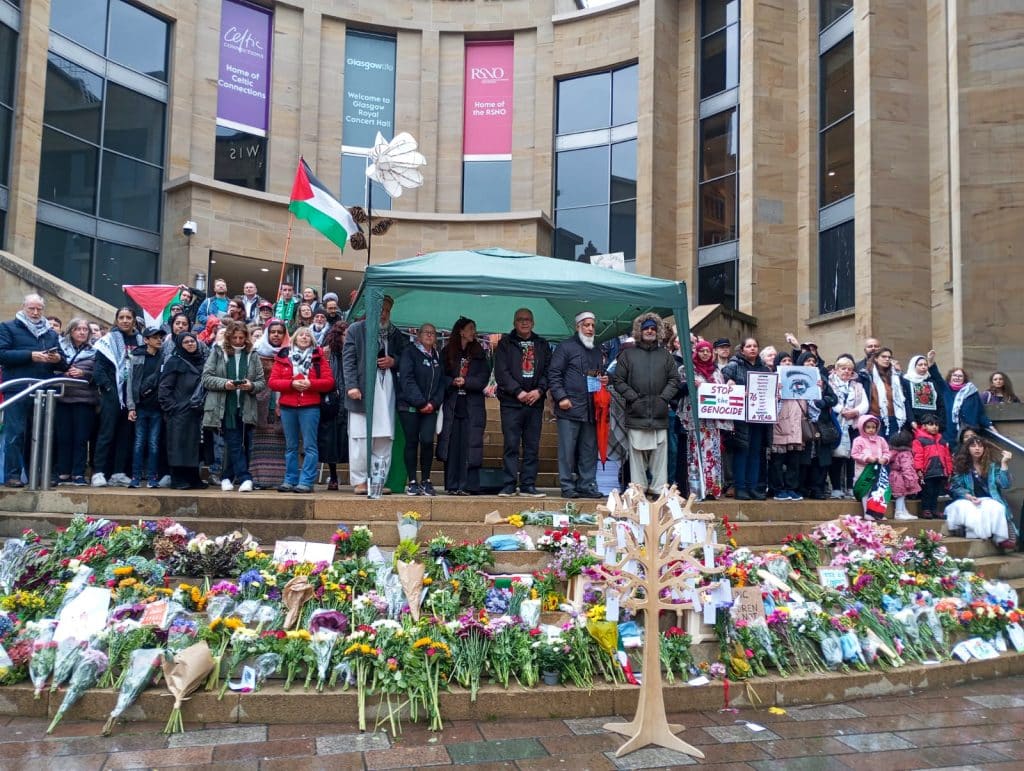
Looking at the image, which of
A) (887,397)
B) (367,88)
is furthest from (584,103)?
(887,397)

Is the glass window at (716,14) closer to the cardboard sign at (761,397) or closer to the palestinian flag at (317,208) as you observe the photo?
the palestinian flag at (317,208)

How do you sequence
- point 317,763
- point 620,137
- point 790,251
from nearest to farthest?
point 317,763, point 790,251, point 620,137

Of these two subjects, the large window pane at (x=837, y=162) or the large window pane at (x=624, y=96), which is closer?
the large window pane at (x=837, y=162)

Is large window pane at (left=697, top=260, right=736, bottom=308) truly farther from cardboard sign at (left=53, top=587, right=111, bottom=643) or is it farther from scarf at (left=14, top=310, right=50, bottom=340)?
cardboard sign at (left=53, top=587, right=111, bottom=643)

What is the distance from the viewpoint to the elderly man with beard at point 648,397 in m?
8.57

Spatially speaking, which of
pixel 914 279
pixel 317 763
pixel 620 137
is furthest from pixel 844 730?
pixel 620 137

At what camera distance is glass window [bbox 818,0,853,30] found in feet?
62.2

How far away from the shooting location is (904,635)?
6281mm

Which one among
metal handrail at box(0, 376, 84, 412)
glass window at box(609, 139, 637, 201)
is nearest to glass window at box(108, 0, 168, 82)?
glass window at box(609, 139, 637, 201)

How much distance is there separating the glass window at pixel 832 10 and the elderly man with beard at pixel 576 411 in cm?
1465

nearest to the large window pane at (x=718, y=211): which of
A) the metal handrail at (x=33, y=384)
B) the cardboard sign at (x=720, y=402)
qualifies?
the cardboard sign at (x=720, y=402)

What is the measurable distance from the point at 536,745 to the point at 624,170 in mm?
20852

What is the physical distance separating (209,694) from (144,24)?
2214cm

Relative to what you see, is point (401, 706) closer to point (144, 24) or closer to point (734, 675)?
point (734, 675)
